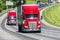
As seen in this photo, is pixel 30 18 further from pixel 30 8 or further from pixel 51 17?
pixel 51 17

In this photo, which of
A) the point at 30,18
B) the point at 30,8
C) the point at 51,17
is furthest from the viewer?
the point at 51,17

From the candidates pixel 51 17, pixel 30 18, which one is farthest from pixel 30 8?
pixel 51 17

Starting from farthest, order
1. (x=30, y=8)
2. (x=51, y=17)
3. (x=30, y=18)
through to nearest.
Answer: (x=51, y=17) → (x=30, y=18) → (x=30, y=8)

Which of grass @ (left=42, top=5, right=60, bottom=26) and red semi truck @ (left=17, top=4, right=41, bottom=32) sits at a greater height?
red semi truck @ (left=17, top=4, right=41, bottom=32)

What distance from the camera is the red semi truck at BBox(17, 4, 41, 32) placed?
127ft

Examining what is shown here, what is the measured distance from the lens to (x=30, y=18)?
39.2 metres

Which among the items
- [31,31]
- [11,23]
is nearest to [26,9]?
[31,31]

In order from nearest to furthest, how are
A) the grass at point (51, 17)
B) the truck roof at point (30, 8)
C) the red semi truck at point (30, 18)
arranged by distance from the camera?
1. the truck roof at point (30, 8)
2. the red semi truck at point (30, 18)
3. the grass at point (51, 17)

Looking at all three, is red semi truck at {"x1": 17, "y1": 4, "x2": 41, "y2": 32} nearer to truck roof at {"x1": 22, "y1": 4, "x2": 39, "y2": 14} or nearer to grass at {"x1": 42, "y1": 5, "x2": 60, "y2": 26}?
truck roof at {"x1": 22, "y1": 4, "x2": 39, "y2": 14}

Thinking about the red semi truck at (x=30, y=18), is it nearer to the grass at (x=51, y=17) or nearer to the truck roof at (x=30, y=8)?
the truck roof at (x=30, y=8)

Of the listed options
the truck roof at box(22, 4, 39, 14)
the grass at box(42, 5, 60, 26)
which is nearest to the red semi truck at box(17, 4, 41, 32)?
the truck roof at box(22, 4, 39, 14)

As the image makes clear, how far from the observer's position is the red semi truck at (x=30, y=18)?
38.8 m

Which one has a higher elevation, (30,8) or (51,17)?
(30,8)

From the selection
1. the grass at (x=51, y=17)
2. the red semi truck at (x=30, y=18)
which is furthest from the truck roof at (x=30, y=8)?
the grass at (x=51, y=17)
